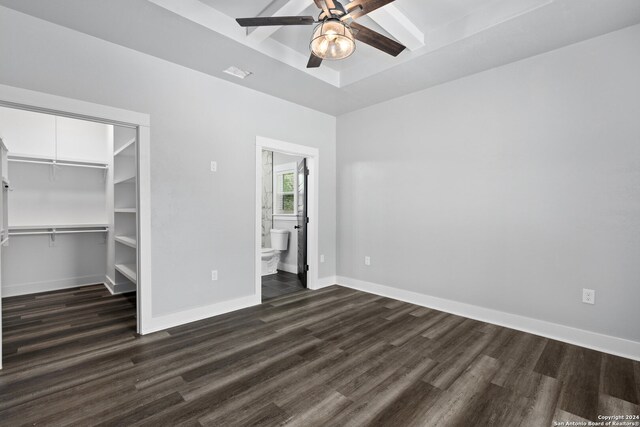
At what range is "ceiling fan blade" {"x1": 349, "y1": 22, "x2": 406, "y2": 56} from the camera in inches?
83.4

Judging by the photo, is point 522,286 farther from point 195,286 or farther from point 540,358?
point 195,286

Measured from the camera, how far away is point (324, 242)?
4727 millimetres

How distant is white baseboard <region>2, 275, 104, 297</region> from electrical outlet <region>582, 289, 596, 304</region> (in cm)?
624

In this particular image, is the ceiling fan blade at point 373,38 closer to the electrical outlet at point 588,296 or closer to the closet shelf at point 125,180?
the electrical outlet at point 588,296

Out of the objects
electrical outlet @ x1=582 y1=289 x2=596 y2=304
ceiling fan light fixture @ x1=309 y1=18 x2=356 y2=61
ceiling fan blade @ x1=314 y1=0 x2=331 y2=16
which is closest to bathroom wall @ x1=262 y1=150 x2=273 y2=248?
ceiling fan light fixture @ x1=309 y1=18 x2=356 y2=61

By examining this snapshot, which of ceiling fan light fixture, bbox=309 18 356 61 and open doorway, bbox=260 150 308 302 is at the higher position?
ceiling fan light fixture, bbox=309 18 356 61

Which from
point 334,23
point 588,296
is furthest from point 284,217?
point 588,296

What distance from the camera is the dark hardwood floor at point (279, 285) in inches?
170

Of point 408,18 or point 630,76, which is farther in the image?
point 408,18

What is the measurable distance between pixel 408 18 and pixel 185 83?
2.32m

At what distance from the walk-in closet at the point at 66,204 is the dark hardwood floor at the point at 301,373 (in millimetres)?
1023

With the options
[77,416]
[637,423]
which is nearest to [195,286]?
[77,416]

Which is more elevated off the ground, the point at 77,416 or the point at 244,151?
the point at 244,151

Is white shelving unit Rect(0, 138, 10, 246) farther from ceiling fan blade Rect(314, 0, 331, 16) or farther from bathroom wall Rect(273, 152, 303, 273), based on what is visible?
bathroom wall Rect(273, 152, 303, 273)
